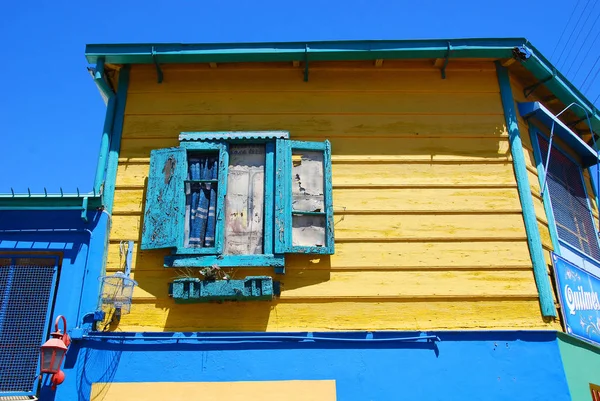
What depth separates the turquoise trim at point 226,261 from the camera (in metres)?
6.02

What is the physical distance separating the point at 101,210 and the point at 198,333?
181 centimetres

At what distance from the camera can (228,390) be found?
5.54 m

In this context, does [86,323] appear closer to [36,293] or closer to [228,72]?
[36,293]

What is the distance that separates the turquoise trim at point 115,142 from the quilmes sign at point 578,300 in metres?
5.02

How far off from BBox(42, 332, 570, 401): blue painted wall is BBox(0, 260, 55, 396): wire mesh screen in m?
0.41

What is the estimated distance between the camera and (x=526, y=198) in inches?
258

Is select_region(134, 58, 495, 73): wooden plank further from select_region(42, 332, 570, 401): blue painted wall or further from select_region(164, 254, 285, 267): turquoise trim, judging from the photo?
select_region(42, 332, 570, 401): blue painted wall

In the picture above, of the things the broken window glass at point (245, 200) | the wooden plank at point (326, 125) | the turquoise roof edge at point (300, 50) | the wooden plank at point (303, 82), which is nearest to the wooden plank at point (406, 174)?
the wooden plank at point (326, 125)

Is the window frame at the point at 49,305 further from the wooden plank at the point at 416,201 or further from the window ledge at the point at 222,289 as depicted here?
the window ledge at the point at 222,289

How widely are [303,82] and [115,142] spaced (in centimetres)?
240

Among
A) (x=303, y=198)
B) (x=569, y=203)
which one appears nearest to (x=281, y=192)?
(x=303, y=198)

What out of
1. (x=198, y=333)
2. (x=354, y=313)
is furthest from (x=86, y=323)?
(x=354, y=313)

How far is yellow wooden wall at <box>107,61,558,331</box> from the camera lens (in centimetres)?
598

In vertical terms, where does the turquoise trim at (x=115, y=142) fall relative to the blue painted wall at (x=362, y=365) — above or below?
above
